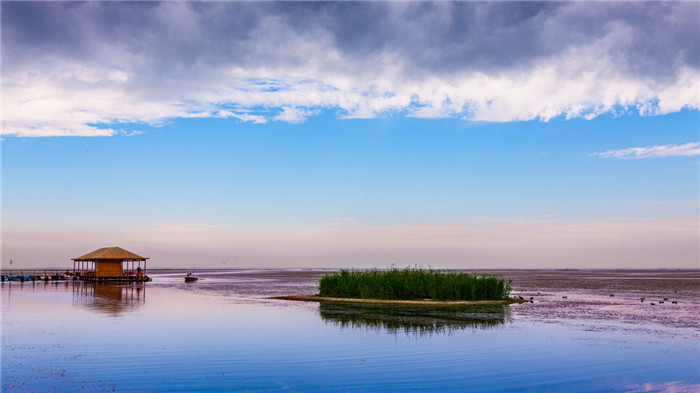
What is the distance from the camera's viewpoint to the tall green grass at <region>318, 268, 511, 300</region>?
122 ft

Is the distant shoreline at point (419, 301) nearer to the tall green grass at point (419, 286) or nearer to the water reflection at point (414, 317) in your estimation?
the tall green grass at point (419, 286)

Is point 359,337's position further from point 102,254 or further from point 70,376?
point 102,254

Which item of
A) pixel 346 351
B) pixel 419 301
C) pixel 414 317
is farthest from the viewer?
pixel 419 301

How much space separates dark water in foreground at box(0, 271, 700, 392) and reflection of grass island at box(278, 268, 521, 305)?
7.60 metres

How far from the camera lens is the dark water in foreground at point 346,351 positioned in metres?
13.0

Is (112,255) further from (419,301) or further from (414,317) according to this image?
(414,317)

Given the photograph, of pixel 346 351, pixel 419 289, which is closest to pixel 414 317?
pixel 346 351

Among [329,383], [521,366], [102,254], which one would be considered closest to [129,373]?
[329,383]

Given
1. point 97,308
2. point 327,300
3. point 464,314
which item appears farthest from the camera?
point 327,300

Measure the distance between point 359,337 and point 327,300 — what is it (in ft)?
60.7

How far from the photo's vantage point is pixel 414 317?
26875 millimetres

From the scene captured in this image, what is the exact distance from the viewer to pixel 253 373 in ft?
45.8

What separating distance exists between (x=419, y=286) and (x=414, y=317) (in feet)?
34.9

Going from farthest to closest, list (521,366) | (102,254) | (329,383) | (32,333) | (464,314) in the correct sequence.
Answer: (102,254) < (464,314) < (32,333) < (521,366) < (329,383)
